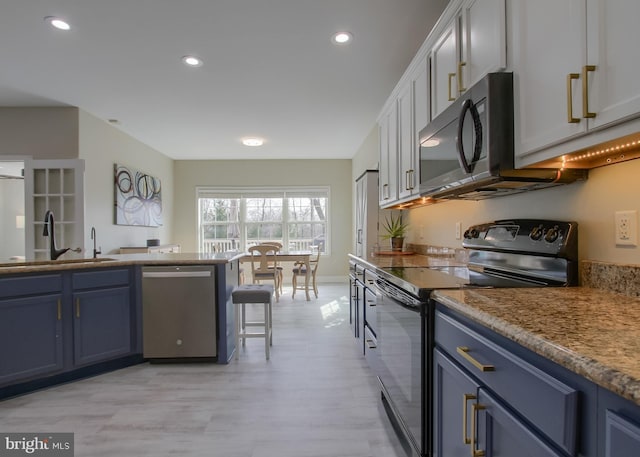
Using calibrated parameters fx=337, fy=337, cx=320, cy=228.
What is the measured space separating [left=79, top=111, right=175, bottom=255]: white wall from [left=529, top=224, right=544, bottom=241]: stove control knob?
4.73 metres

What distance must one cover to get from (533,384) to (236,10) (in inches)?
106

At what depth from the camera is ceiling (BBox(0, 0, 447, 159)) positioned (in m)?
2.38

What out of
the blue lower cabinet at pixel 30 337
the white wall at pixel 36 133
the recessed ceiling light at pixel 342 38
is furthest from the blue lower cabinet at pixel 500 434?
the white wall at pixel 36 133

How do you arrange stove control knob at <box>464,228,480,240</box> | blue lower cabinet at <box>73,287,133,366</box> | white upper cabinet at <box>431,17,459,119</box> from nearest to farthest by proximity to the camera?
white upper cabinet at <box>431,17,459,119</box> → stove control knob at <box>464,228,480,240</box> → blue lower cabinet at <box>73,287,133,366</box>

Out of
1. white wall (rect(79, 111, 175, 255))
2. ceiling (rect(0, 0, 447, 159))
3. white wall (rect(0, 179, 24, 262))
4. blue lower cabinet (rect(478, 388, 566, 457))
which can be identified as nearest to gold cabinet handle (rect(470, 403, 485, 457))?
blue lower cabinet (rect(478, 388, 566, 457))

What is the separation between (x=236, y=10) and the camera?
2.36m

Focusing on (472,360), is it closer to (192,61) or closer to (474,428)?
(474,428)

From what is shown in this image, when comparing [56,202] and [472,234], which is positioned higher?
[56,202]

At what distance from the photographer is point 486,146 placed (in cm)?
134

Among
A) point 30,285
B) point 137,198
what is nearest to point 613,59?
point 30,285

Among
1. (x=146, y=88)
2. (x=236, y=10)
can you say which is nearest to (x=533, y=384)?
(x=236, y=10)

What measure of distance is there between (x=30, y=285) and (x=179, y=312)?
1.00m

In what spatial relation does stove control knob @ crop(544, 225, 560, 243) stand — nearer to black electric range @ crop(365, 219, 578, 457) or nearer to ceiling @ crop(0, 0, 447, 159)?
black electric range @ crop(365, 219, 578, 457)

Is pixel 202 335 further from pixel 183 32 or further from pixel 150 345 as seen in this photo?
pixel 183 32
